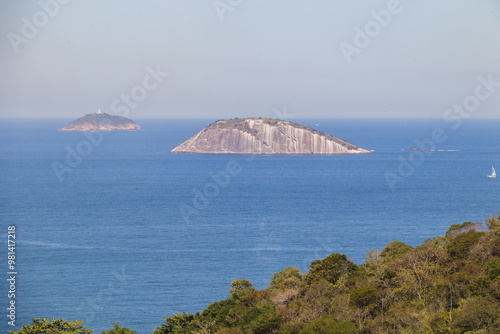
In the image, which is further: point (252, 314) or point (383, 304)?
point (252, 314)

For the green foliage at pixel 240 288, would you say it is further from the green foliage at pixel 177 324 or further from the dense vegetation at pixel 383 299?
the green foliage at pixel 177 324

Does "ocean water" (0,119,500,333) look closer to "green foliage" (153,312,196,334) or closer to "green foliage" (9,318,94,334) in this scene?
"green foliage" (153,312,196,334)

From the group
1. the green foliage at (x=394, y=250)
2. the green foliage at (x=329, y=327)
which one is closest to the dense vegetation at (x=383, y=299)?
the green foliage at (x=329, y=327)

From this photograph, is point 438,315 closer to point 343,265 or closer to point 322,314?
point 322,314

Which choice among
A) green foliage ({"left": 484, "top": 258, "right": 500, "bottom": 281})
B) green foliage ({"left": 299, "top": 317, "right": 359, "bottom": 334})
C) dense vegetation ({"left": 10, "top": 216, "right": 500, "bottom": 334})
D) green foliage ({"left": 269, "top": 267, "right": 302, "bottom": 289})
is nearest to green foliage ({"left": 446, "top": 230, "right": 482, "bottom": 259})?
dense vegetation ({"left": 10, "top": 216, "right": 500, "bottom": 334})

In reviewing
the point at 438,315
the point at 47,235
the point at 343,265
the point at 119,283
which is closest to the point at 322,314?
the point at 438,315

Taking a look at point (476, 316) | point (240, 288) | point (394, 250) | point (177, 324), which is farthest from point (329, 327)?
point (394, 250)
